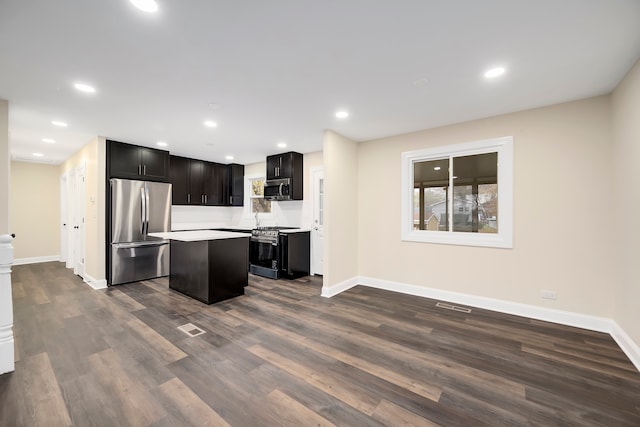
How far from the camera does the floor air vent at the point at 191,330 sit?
2761mm

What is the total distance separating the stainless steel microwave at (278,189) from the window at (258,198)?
2.37 ft

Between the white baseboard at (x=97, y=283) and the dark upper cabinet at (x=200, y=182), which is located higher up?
the dark upper cabinet at (x=200, y=182)

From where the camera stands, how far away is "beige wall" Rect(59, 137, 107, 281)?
439 centimetres

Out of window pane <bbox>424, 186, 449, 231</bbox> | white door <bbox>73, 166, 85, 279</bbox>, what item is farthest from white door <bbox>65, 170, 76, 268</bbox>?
window pane <bbox>424, 186, 449, 231</bbox>

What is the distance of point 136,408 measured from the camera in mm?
1709

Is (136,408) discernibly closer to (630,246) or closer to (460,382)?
(460,382)

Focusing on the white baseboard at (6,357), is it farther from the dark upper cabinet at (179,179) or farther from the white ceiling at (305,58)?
the dark upper cabinet at (179,179)

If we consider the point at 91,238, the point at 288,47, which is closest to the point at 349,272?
the point at 288,47

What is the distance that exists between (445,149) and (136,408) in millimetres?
4405

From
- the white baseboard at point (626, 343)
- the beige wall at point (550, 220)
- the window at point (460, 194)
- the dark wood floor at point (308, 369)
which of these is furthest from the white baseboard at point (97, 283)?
the white baseboard at point (626, 343)

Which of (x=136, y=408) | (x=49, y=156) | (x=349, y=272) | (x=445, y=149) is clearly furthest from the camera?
(x=49, y=156)

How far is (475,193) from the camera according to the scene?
371 centimetres

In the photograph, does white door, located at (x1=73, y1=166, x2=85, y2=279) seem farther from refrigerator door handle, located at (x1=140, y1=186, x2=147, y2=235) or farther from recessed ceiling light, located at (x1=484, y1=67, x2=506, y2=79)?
recessed ceiling light, located at (x1=484, y1=67, x2=506, y2=79)

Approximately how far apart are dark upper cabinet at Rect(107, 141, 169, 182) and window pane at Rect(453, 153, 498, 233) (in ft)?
17.9
